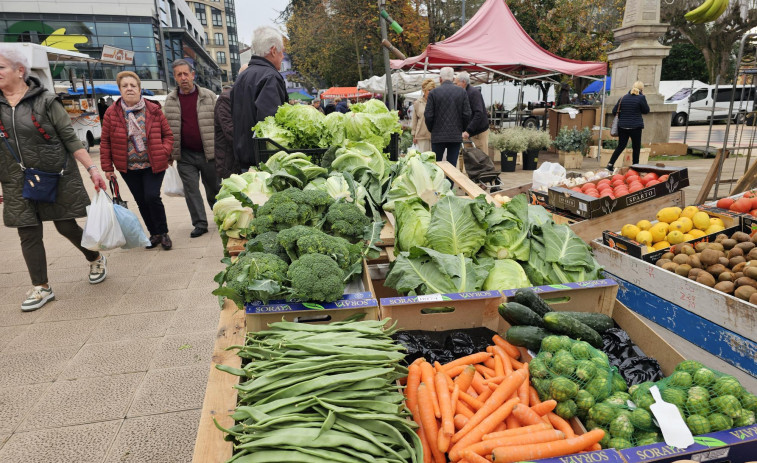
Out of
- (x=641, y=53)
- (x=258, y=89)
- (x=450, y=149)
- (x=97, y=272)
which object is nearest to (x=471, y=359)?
(x=258, y=89)

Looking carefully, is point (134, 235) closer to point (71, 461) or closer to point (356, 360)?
point (71, 461)

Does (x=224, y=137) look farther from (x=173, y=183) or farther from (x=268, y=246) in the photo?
(x=268, y=246)

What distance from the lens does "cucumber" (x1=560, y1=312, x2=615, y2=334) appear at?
2240 mm

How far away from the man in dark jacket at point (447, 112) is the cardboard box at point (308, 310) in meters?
6.23

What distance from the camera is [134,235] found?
190 inches

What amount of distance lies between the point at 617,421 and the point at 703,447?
0.83 feet

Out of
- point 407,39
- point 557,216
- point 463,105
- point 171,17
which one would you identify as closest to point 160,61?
point 171,17

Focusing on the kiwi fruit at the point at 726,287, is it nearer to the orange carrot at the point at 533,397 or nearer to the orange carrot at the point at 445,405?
the orange carrot at the point at 533,397

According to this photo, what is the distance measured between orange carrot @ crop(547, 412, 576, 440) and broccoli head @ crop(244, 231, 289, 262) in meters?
1.40

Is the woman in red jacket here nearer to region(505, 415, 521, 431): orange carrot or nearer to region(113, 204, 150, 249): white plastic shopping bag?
region(113, 204, 150, 249): white plastic shopping bag

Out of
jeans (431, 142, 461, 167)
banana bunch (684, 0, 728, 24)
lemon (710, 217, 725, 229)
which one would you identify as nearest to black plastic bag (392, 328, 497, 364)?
lemon (710, 217, 725, 229)

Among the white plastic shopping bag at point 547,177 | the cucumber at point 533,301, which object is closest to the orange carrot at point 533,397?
the cucumber at point 533,301

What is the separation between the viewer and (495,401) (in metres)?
1.75

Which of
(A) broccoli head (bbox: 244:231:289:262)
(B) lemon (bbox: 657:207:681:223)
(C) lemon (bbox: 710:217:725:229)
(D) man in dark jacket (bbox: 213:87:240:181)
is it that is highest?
(D) man in dark jacket (bbox: 213:87:240:181)
